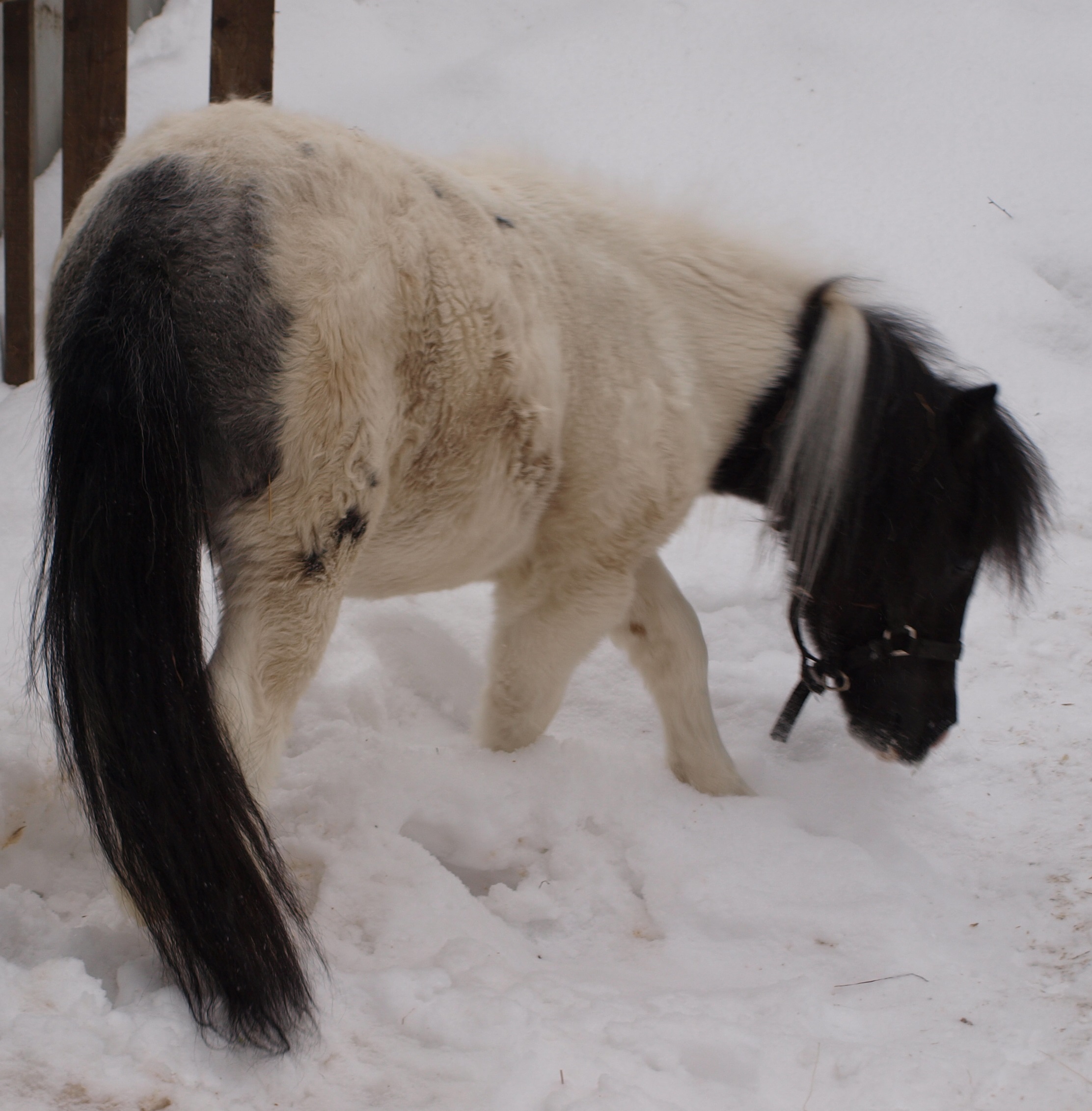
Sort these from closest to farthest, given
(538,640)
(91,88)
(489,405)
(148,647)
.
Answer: (148,647), (489,405), (538,640), (91,88)

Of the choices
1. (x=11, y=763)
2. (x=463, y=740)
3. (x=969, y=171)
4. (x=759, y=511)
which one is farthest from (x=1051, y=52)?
(x=11, y=763)

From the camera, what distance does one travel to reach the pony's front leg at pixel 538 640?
8.04 feet

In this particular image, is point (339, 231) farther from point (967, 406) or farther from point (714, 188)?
point (967, 406)

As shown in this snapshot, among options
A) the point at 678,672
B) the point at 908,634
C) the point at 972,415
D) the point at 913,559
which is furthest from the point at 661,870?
the point at 972,415

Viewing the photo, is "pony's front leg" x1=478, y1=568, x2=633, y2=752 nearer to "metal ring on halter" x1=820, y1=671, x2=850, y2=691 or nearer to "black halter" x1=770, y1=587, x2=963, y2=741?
"black halter" x1=770, y1=587, x2=963, y2=741

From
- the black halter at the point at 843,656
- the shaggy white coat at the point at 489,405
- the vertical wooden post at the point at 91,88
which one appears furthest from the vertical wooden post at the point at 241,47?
the black halter at the point at 843,656

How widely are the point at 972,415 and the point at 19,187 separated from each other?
404 cm

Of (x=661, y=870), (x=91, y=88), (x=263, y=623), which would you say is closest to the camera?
(x=263, y=623)

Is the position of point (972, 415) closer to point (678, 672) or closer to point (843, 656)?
point (843, 656)

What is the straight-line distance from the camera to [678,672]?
9.14 feet

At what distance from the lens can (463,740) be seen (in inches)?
111

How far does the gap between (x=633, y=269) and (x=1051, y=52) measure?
19.3 ft

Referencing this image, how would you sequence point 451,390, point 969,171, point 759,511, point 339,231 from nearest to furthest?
point 339,231
point 451,390
point 759,511
point 969,171

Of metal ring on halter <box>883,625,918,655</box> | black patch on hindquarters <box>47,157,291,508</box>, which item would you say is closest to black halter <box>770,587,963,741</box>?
metal ring on halter <box>883,625,918,655</box>
